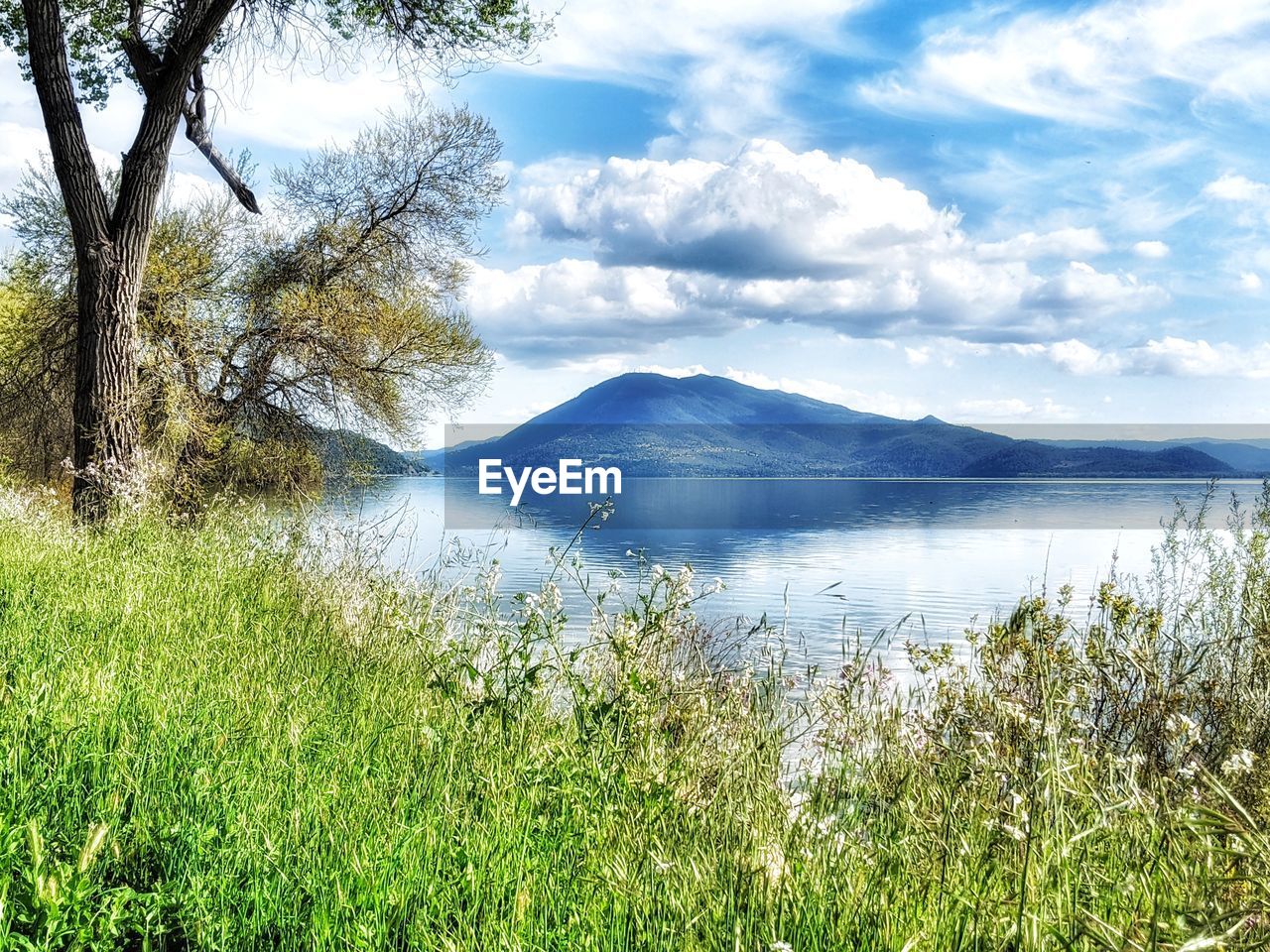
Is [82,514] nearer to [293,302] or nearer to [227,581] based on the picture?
[227,581]

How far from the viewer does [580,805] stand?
3.10m

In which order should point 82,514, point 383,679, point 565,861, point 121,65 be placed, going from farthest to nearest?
1. point 121,65
2. point 82,514
3. point 383,679
4. point 565,861

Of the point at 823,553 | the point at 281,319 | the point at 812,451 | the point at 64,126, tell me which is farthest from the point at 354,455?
the point at 812,451

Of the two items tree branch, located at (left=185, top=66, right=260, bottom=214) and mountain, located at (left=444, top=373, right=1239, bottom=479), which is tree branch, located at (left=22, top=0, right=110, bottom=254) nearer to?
tree branch, located at (left=185, top=66, right=260, bottom=214)

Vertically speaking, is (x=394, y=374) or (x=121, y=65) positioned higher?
(x=121, y=65)

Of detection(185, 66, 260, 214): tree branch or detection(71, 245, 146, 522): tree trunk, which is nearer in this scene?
detection(71, 245, 146, 522): tree trunk

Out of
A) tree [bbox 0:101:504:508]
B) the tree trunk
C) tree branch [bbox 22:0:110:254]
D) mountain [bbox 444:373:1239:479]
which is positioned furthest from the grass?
mountain [bbox 444:373:1239:479]

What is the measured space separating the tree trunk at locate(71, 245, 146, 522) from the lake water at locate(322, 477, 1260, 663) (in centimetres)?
264

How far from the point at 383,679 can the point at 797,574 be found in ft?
54.0

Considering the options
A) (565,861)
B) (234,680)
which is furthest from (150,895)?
(234,680)

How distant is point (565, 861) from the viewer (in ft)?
9.66

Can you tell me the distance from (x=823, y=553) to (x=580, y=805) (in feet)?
77.2

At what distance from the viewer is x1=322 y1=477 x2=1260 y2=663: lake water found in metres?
10.8

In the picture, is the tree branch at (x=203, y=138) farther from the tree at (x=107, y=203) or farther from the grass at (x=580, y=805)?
the grass at (x=580, y=805)
